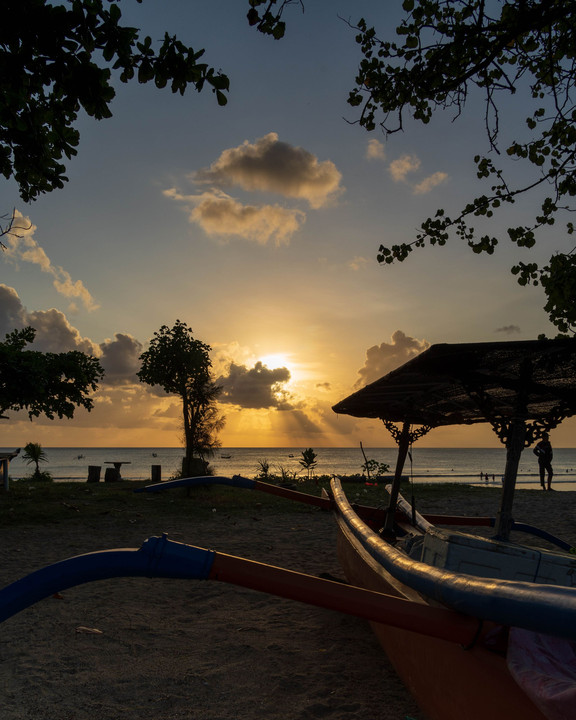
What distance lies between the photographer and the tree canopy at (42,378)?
1205cm

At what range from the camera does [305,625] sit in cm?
552

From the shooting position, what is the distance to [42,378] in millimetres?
12266

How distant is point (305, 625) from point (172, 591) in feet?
7.02

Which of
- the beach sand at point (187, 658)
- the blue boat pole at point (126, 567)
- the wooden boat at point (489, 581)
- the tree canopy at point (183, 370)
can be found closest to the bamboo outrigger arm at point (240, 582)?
the blue boat pole at point (126, 567)

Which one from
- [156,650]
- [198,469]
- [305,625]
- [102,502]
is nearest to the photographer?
[156,650]

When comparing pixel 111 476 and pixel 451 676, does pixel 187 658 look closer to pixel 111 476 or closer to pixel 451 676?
pixel 451 676

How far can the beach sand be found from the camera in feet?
12.1

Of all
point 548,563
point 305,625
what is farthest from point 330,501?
point 548,563

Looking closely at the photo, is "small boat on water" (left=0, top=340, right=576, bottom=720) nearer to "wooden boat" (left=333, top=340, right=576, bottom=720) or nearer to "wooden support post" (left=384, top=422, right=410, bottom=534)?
"wooden boat" (left=333, top=340, right=576, bottom=720)

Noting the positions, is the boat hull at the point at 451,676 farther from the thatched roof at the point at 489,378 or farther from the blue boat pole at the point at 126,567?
the thatched roof at the point at 489,378

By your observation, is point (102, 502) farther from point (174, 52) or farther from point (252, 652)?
point (174, 52)

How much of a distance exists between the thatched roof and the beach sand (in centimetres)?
272

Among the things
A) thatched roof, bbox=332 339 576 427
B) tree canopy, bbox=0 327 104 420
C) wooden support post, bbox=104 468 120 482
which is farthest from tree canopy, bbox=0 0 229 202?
wooden support post, bbox=104 468 120 482

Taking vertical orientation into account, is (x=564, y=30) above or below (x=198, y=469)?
above
